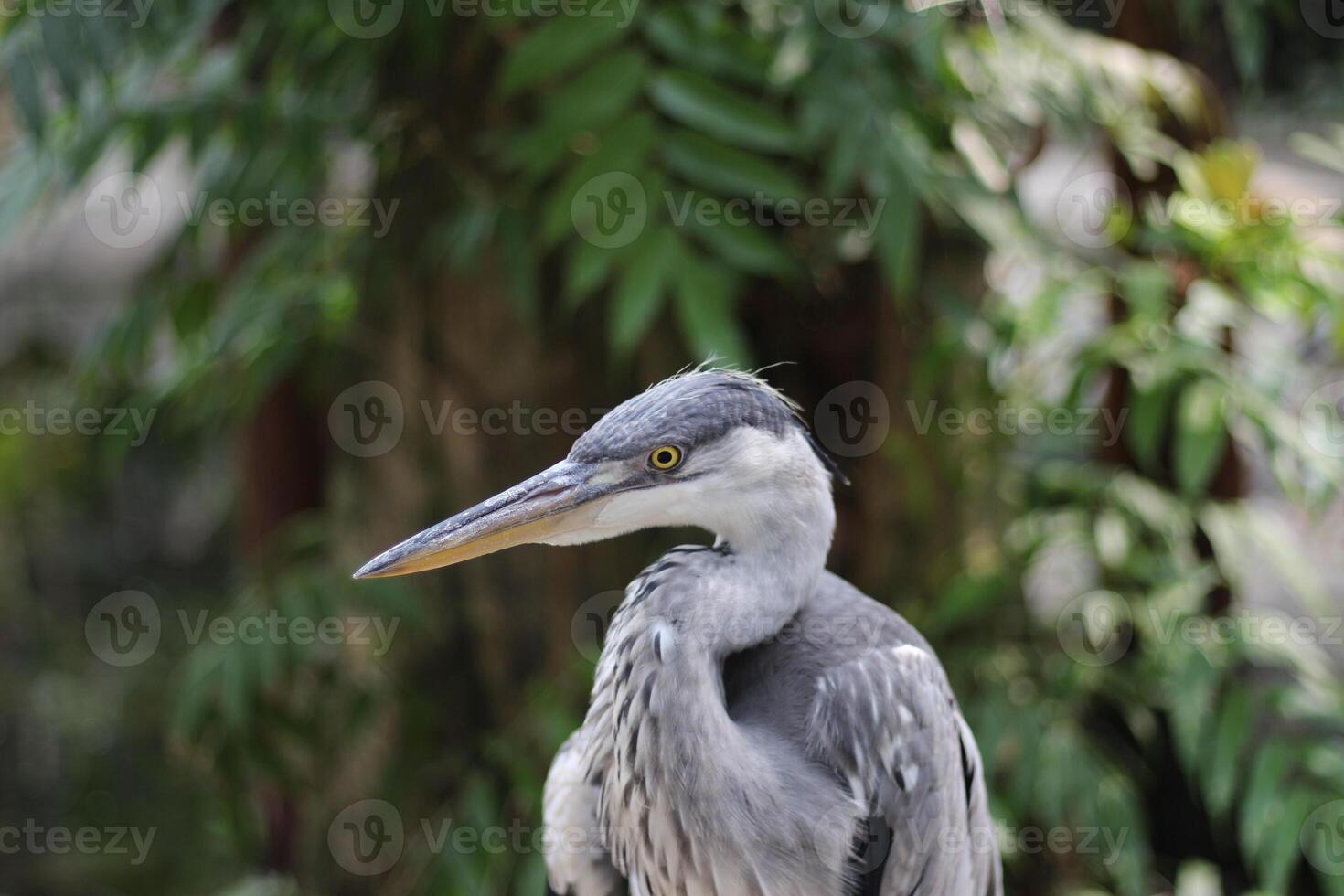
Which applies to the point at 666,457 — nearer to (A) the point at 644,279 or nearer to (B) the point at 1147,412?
(A) the point at 644,279

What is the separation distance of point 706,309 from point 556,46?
532mm

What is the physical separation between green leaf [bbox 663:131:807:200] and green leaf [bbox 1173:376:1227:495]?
3.07 feet

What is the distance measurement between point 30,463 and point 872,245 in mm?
3627

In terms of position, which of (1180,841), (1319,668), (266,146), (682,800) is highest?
(266,146)

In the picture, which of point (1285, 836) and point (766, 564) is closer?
point (766, 564)

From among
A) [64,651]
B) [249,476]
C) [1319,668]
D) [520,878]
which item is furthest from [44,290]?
[1319,668]

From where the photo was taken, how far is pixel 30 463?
4492 millimetres

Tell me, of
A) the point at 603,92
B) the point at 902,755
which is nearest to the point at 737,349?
the point at 603,92

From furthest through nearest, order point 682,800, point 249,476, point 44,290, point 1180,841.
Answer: point 44,290
point 249,476
point 1180,841
point 682,800

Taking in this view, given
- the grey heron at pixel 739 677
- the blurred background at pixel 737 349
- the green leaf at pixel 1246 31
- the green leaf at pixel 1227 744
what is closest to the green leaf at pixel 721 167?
the blurred background at pixel 737 349

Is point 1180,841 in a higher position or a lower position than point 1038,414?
lower

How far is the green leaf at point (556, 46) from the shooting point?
1961 mm

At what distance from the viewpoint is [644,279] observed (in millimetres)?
1959

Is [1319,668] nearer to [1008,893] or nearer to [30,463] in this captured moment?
[1008,893]
